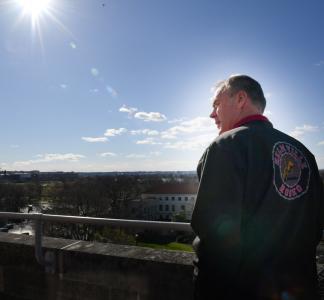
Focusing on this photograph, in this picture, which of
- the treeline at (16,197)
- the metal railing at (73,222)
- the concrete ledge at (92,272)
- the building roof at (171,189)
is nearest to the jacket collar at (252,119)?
the metal railing at (73,222)

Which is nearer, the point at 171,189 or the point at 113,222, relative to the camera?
the point at 113,222

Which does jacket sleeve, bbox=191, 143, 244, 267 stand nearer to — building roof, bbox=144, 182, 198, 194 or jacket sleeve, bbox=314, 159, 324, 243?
jacket sleeve, bbox=314, 159, 324, 243

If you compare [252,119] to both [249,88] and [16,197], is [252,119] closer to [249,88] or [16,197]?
[249,88]

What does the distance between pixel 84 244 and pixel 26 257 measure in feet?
1.86

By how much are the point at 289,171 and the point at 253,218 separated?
25 centimetres

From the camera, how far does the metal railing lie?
7.52 feet

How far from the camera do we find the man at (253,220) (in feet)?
4.65

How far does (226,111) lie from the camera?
→ 5.81ft

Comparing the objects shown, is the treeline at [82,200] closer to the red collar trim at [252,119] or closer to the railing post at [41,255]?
the railing post at [41,255]

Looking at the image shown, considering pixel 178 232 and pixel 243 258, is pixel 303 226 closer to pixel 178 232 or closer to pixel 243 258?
pixel 243 258

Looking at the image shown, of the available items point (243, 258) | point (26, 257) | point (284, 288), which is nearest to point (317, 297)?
point (284, 288)

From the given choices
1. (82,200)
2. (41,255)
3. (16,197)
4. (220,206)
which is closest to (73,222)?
(41,255)

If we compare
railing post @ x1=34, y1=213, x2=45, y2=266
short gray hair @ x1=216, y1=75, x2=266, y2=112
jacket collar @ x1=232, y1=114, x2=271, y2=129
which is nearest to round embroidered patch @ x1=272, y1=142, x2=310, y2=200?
jacket collar @ x1=232, y1=114, x2=271, y2=129

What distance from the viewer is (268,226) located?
4.83 feet
